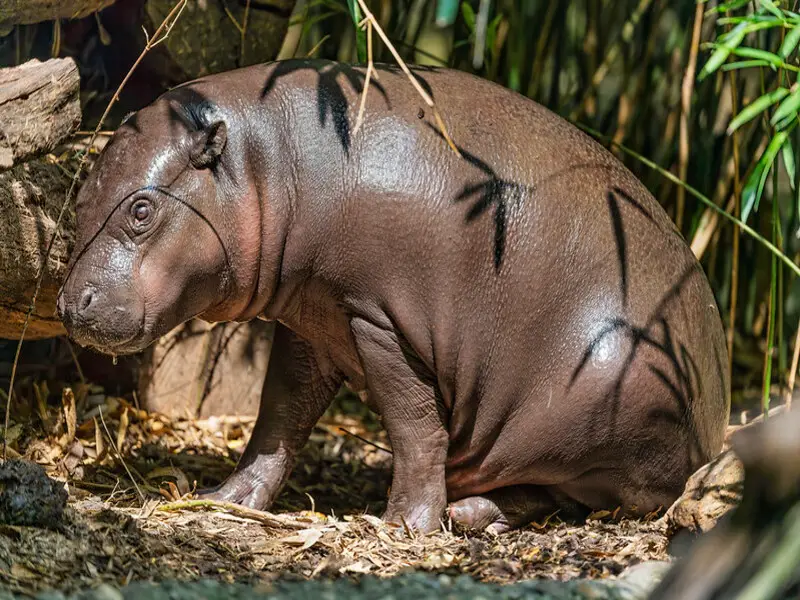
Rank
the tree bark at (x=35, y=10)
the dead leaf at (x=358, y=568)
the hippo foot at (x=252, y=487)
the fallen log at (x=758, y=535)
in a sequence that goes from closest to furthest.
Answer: the fallen log at (x=758, y=535)
the dead leaf at (x=358, y=568)
the tree bark at (x=35, y=10)
the hippo foot at (x=252, y=487)

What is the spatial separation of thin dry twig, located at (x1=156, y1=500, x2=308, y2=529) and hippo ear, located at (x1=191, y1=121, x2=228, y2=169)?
118cm

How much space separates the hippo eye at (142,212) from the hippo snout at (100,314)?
0.80 feet

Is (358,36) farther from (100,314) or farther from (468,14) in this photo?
(100,314)

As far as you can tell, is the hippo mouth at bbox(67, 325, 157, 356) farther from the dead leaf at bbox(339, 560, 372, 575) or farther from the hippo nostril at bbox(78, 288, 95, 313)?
the dead leaf at bbox(339, 560, 372, 575)

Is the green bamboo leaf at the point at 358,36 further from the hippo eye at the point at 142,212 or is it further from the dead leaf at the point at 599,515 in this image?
the dead leaf at the point at 599,515

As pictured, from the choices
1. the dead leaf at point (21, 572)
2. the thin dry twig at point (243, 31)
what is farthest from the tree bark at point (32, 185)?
the dead leaf at point (21, 572)

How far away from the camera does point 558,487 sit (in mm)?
4289

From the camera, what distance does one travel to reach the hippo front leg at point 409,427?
396 cm

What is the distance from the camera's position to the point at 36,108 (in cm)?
368

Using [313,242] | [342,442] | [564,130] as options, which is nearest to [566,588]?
[313,242]

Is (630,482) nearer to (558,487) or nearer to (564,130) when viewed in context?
(558,487)

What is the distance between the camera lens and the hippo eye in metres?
3.75

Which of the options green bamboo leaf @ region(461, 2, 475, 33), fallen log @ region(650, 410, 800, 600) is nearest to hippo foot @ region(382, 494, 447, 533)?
fallen log @ region(650, 410, 800, 600)

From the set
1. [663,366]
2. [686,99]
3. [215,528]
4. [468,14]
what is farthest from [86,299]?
[686,99]
